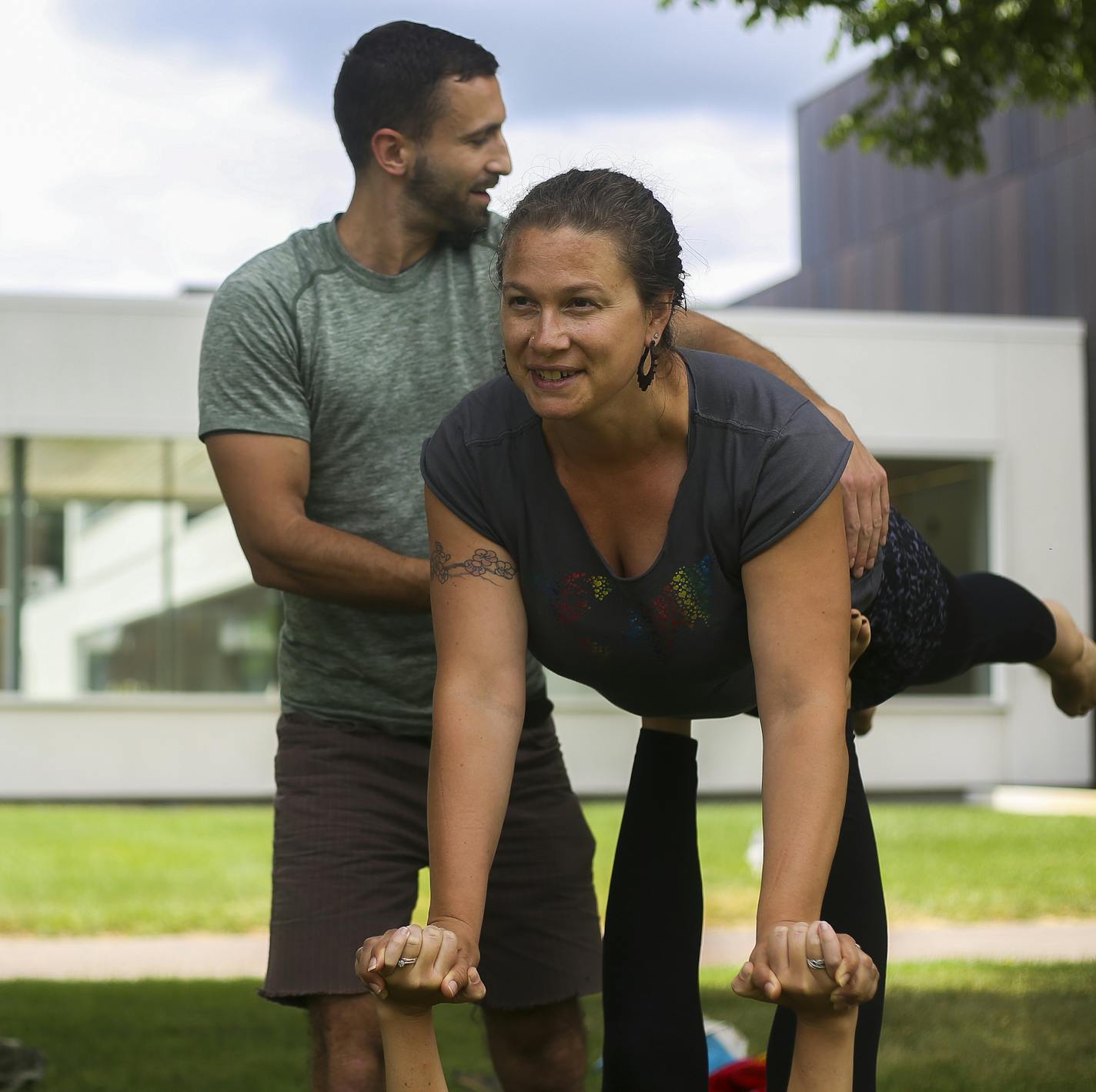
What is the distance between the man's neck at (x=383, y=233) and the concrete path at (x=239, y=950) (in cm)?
407

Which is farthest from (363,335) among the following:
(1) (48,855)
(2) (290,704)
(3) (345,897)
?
(1) (48,855)

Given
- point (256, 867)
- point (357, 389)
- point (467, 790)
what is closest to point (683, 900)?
point (467, 790)

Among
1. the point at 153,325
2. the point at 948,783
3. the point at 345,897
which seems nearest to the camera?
the point at 345,897

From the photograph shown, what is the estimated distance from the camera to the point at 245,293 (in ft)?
9.95

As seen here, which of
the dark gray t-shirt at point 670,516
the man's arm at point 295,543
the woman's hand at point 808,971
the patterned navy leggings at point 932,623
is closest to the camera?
the woman's hand at point 808,971

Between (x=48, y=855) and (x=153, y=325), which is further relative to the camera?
(x=153, y=325)

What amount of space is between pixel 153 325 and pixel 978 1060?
36.9 feet

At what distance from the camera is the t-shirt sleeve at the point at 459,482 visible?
230 centimetres

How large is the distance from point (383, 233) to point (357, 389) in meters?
0.32

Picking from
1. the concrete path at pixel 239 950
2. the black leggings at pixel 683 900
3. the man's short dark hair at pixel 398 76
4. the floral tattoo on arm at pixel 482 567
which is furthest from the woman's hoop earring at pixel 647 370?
the concrete path at pixel 239 950

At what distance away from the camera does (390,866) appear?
305 centimetres

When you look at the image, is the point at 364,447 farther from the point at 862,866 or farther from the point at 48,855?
the point at 48,855

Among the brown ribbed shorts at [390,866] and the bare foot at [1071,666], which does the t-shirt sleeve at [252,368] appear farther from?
the bare foot at [1071,666]

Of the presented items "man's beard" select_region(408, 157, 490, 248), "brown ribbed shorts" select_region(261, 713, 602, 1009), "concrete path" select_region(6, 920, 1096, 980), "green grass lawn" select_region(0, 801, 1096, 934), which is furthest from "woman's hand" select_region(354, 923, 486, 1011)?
"green grass lawn" select_region(0, 801, 1096, 934)
